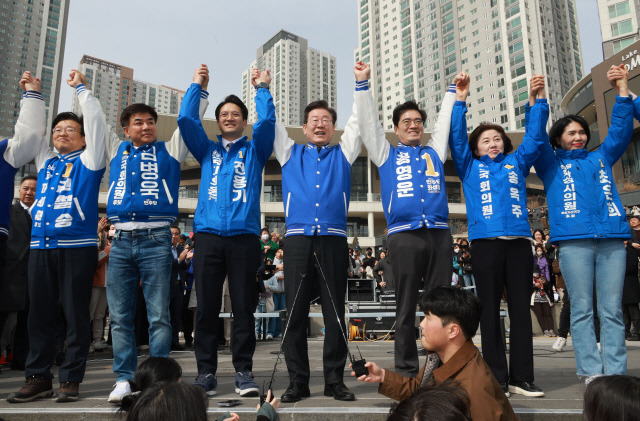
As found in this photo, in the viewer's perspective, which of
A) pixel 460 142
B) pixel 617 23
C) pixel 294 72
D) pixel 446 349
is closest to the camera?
pixel 446 349

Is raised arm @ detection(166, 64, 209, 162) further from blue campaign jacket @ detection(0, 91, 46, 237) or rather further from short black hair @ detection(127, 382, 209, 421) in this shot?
short black hair @ detection(127, 382, 209, 421)

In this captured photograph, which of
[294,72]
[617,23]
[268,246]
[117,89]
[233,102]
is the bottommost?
[268,246]

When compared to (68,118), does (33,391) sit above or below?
below

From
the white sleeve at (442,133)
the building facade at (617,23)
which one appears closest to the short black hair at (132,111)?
the white sleeve at (442,133)

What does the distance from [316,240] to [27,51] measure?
120635 mm

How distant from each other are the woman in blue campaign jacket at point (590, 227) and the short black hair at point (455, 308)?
5.93ft

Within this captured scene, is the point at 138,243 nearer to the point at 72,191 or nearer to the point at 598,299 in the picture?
the point at 72,191

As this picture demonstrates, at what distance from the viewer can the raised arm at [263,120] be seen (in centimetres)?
375

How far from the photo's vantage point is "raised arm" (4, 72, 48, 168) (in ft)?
12.4

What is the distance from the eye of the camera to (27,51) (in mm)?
99875

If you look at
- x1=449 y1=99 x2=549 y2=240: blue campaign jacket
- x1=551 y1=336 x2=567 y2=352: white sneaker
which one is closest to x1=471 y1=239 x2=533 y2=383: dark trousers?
x1=449 y1=99 x2=549 y2=240: blue campaign jacket

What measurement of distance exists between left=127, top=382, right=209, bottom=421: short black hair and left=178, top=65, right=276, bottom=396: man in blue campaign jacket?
1837 millimetres

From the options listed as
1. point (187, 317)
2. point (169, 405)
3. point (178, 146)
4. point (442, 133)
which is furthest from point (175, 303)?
point (169, 405)

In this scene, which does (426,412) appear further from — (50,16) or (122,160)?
(50,16)
